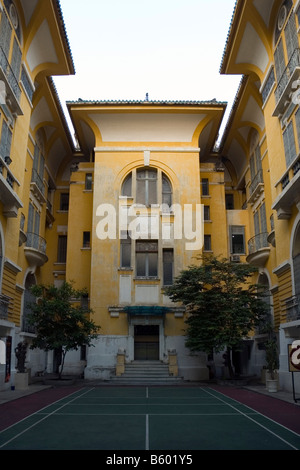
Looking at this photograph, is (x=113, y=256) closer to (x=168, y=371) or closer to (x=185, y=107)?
(x=168, y=371)

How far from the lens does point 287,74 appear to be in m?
19.0

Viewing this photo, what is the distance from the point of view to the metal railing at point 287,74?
58.4 ft

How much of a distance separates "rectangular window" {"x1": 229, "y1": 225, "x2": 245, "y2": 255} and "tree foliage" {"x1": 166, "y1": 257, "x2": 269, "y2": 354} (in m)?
7.00

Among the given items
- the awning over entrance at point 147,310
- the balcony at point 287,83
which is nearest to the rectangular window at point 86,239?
the awning over entrance at point 147,310

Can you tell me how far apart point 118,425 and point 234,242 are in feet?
72.1

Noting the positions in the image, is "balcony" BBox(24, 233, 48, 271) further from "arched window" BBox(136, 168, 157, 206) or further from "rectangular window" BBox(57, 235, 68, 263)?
"arched window" BBox(136, 168, 157, 206)

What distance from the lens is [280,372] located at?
64.5ft

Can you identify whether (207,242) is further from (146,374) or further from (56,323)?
(56,323)

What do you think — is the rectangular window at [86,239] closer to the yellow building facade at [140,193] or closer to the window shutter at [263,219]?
the yellow building facade at [140,193]

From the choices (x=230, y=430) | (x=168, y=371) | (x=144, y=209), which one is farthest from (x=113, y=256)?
(x=230, y=430)

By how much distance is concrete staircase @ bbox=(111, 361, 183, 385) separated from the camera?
2420 cm

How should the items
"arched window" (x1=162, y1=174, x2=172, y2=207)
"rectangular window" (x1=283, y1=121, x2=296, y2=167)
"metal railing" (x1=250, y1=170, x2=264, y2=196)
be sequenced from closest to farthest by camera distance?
"rectangular window" (x1=283, y1=121, x2=296, y2=167), "metal railing" (x1=250, y1=170, x2=264, y2=196), "arched window" (x1=162, y1=174, x2=172, y2=207)

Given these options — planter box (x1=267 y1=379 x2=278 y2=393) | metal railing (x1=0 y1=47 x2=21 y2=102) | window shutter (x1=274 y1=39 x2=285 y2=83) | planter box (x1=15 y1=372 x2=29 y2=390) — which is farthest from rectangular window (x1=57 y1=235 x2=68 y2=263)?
window shutter (x1=274 y1=39 x2=285 y2=83)

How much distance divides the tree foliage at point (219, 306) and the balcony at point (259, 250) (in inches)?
63.3
